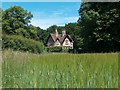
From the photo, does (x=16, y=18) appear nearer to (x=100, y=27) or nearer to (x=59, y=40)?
(x=59, y=40)

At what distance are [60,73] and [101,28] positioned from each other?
1595 cm

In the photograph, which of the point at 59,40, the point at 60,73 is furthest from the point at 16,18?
the point at 60,73

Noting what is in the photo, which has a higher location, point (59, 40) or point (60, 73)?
point (59, 40)

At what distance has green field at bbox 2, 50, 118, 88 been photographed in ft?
10.6

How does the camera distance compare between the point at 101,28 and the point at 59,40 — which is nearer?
the point at 101,28

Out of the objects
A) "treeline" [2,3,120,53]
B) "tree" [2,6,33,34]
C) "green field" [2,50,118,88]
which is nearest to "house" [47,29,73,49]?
"tree" [2,6,33,34]

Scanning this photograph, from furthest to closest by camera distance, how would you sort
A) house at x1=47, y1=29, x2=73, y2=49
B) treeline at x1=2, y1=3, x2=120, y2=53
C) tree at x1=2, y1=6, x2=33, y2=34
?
house at x1=47, y1=29, x2=73, y2=49 → tree at x1=2, y1=6, x2=33, y2=34 → treeline at x1=2, y1=3, x2=120, y2=53

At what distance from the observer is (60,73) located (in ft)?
11.2

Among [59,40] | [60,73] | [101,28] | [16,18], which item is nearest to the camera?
[60,73]

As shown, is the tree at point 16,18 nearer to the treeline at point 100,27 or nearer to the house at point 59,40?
the house at point 59,40

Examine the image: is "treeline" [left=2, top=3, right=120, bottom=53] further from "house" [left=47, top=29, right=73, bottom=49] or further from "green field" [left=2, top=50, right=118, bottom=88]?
"house" [left=47, top=29, right=73, bottom=49]

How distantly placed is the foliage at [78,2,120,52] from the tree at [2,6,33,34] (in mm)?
14421

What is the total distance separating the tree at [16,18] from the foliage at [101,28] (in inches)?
568

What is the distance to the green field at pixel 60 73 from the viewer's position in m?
3.22
